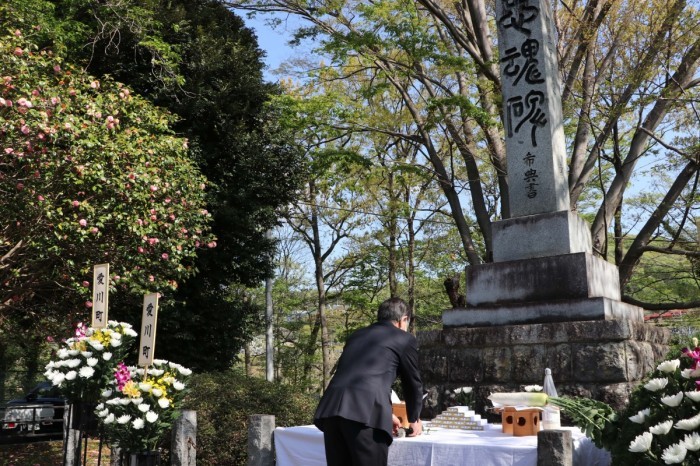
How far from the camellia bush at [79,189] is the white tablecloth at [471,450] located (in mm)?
6869

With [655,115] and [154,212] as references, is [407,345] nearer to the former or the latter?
[154,212]

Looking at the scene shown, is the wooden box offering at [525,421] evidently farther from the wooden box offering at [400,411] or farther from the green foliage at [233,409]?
the green foliage at [233,409]

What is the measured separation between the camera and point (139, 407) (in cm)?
587

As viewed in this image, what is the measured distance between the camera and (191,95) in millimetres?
15195

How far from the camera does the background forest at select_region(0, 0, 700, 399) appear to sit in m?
10.6

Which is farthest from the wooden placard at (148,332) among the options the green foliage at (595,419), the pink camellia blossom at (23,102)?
the pink camellia blossom at (23,102)

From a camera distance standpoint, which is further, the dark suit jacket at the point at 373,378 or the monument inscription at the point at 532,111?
the monument inscription at the point at 532,111

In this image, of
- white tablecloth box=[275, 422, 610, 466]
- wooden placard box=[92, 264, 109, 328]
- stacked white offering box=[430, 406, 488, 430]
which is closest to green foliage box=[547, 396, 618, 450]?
white tablecloth box=[275, 422, 610, 466]

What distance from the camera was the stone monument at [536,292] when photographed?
5625 millimetres

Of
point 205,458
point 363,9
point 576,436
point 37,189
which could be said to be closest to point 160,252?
point 37,189

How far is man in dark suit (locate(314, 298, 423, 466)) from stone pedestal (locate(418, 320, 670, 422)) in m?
2.14

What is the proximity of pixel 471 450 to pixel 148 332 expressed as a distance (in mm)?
3441

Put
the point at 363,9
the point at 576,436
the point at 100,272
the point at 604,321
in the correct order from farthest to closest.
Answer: the point at 363,9 < the point at 100,272 < the point at 604,321 < the point at 576,436

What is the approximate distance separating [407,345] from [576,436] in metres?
1.32
